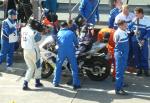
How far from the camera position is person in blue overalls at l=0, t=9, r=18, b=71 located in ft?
44.9

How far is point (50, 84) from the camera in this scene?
1285 centimetres

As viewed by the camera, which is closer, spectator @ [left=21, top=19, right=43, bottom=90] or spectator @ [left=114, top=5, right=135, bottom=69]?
spectator @ [left=21, top=19, right=43, bottom=90]

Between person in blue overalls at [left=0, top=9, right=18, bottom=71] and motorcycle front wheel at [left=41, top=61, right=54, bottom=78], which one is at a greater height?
person in blue overalls at [left=0, top=9, right=18, bottom=71]

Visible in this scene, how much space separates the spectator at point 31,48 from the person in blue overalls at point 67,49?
1.57 feet

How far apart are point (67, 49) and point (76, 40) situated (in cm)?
31

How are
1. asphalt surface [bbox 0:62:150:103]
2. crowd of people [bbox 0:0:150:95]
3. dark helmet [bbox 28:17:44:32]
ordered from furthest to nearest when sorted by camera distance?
dark helmet [bbox 28:17:44:32], crowd of people [bbox 0:0:150:95], asphalt surface [bbox 0:62:150:103]

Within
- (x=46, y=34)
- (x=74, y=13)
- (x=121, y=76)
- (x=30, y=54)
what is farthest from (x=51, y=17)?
(x=74, y=13)

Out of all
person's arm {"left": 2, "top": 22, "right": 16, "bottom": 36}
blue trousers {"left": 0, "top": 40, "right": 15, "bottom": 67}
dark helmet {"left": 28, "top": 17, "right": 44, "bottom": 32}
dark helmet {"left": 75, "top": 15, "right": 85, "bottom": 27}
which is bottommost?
blue trousers {"left": 0, "top": 40, "right": 15, "bottom": 67}

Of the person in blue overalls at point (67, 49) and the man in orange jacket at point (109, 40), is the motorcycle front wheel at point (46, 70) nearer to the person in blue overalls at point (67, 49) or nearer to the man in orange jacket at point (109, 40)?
the person in blue overalls at point (67, 49)

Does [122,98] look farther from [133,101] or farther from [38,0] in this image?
[38,0]

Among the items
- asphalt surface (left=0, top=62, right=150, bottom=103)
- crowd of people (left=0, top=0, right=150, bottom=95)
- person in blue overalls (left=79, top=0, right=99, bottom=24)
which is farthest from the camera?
person in blue overalls (left=79, top=0, right=99, bottom=24)

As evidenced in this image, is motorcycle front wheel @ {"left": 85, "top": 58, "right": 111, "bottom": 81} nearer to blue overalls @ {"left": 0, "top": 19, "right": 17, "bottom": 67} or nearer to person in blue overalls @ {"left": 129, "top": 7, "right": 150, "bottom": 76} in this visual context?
person in blue overalls @ {"left": 129, "top": 7, "right": 150, "bottom": 76}

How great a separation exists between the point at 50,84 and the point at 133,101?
226cm

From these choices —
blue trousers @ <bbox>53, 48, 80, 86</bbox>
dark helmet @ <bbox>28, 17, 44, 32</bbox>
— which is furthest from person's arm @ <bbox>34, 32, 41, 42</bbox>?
blue trousers @ <bbox>53, 48, 80, 86</bbox>
